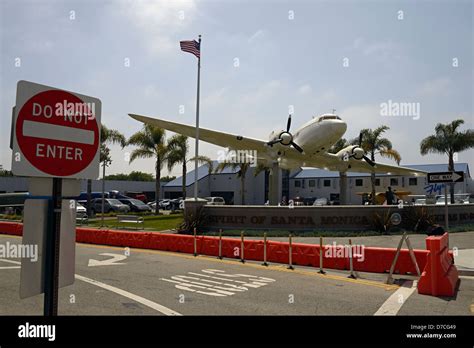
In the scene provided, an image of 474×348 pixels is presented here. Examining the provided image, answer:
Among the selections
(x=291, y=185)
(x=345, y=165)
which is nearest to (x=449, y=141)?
(x=345, y=165)

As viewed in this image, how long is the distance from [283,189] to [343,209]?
147 ft

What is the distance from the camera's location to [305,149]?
28812 millimetres

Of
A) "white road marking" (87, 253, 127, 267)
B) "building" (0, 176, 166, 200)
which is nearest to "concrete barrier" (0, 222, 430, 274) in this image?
"white road marking" (87, 253, 127, 267)

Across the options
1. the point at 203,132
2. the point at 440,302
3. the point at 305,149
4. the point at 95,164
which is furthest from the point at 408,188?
the point at 95,164

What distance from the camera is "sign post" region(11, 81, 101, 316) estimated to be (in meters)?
3.29

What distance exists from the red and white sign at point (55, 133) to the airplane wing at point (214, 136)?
23196mm

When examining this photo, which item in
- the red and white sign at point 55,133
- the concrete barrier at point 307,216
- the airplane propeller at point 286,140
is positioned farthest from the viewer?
the airplane propeller at point 286,140

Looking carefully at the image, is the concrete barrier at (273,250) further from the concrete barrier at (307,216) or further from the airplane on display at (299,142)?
the airplane on display at (299,142)

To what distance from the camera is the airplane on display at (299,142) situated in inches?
1073

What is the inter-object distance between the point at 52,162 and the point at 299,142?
26.6 metres

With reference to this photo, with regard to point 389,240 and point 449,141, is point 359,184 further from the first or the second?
point 389,240

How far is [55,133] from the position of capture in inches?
137

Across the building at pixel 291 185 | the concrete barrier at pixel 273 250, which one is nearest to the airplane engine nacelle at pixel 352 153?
the concrete barrier at pixel 273 250

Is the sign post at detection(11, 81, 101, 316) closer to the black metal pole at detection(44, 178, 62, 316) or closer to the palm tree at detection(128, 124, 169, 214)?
the black metal pole at detection(44, 178, 62, 316)
